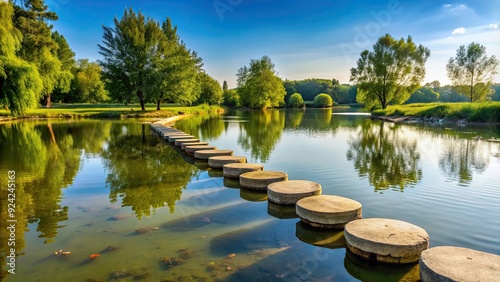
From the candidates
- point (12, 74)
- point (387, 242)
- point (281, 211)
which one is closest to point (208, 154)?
point (281, 211)

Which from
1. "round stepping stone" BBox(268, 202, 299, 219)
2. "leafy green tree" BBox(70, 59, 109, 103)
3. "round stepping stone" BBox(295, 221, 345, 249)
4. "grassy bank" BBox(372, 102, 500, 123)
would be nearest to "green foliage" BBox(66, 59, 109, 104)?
"leafy green tree" BBox(70, 59, 109, 103)

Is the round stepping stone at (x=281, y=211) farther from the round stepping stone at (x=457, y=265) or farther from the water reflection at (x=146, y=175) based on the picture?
the round stepping stone at (x=457, y=265)

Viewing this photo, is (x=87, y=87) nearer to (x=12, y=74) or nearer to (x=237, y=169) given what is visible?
(x=12, y=74)

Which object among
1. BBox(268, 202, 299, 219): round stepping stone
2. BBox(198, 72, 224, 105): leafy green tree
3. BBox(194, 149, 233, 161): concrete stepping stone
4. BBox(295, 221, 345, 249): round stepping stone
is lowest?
BBox(295, 221, 345, 249): round stepping stone

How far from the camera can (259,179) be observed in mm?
8883

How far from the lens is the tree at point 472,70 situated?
4666 centimetres

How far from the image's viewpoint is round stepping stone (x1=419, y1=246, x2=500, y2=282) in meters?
3.88

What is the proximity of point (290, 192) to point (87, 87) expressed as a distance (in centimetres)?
7122

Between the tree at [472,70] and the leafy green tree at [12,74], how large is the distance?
53.5 m

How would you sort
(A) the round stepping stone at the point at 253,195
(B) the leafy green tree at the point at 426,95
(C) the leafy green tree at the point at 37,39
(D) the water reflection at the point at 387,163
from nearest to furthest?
1. (A) the round stepping stone at the point at 253,195
2. (D) the water reflection at the point at 387,163
3. (C) the leafy green tree at the point at 37,39
4. (B) the leafy green tree at the point at 426,95

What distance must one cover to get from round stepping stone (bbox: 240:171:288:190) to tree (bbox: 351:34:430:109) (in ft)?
145

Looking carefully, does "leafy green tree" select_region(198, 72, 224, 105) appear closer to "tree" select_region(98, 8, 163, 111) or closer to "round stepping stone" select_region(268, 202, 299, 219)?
"tree" select_region(98, 8, 163, 111)

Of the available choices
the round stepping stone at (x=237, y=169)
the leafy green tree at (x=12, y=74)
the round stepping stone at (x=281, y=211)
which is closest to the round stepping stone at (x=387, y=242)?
the round stepping stone at (x=281, y=211)

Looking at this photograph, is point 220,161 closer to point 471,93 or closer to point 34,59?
point 34,59
